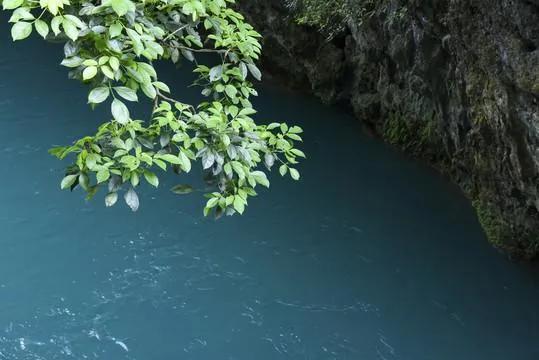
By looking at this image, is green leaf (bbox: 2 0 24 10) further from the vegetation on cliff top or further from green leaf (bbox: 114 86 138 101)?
green leaf (bbox: 114 86 138 101)

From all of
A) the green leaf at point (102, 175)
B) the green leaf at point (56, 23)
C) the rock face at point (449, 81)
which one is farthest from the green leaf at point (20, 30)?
the rock face at point (449, 81)

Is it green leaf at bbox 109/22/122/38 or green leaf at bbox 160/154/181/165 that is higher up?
green leaf at bbox 109/22/122/38

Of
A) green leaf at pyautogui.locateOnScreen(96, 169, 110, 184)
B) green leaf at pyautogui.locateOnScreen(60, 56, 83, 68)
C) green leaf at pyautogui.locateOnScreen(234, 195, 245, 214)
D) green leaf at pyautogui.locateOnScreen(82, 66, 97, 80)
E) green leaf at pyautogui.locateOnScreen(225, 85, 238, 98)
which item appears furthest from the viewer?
green leaf at pyautogui.locateOnScreen(225, 85, 238, 98)

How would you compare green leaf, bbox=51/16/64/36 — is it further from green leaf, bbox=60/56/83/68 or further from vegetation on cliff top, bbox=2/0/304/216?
green leaf, bbox=60/56/83/68

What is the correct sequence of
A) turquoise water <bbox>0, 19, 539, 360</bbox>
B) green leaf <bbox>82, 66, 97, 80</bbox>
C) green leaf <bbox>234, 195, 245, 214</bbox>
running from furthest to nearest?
turquoise water <bbox>0, 19, 539, 360</bbox> → green leaf <bbox>234, 195, 245, 214</bbox> → green leaf <bbox>82, 66, 97, 80</bbox>

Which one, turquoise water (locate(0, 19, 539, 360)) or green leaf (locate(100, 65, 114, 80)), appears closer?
green leaf (locate(100, 65, 114, 80))

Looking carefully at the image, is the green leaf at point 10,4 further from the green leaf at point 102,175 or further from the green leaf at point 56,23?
the green leaf at point 102,175

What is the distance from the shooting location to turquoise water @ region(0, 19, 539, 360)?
7.65 meters

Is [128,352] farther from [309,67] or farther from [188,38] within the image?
[309,67]

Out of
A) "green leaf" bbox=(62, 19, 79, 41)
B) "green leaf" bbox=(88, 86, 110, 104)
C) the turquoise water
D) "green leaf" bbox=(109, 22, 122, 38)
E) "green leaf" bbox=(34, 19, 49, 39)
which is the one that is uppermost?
"green leaf" bbox=(109, 22, 122, 38)

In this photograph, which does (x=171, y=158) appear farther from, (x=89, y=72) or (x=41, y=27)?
(x=41, y=27)

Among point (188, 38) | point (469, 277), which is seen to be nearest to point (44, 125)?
point (469, 277)

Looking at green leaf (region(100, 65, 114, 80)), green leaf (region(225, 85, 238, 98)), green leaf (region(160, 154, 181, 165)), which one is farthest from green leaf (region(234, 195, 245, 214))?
green leaf (region(100, 65, 114, 80))

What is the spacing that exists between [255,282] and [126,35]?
544 centimetres
